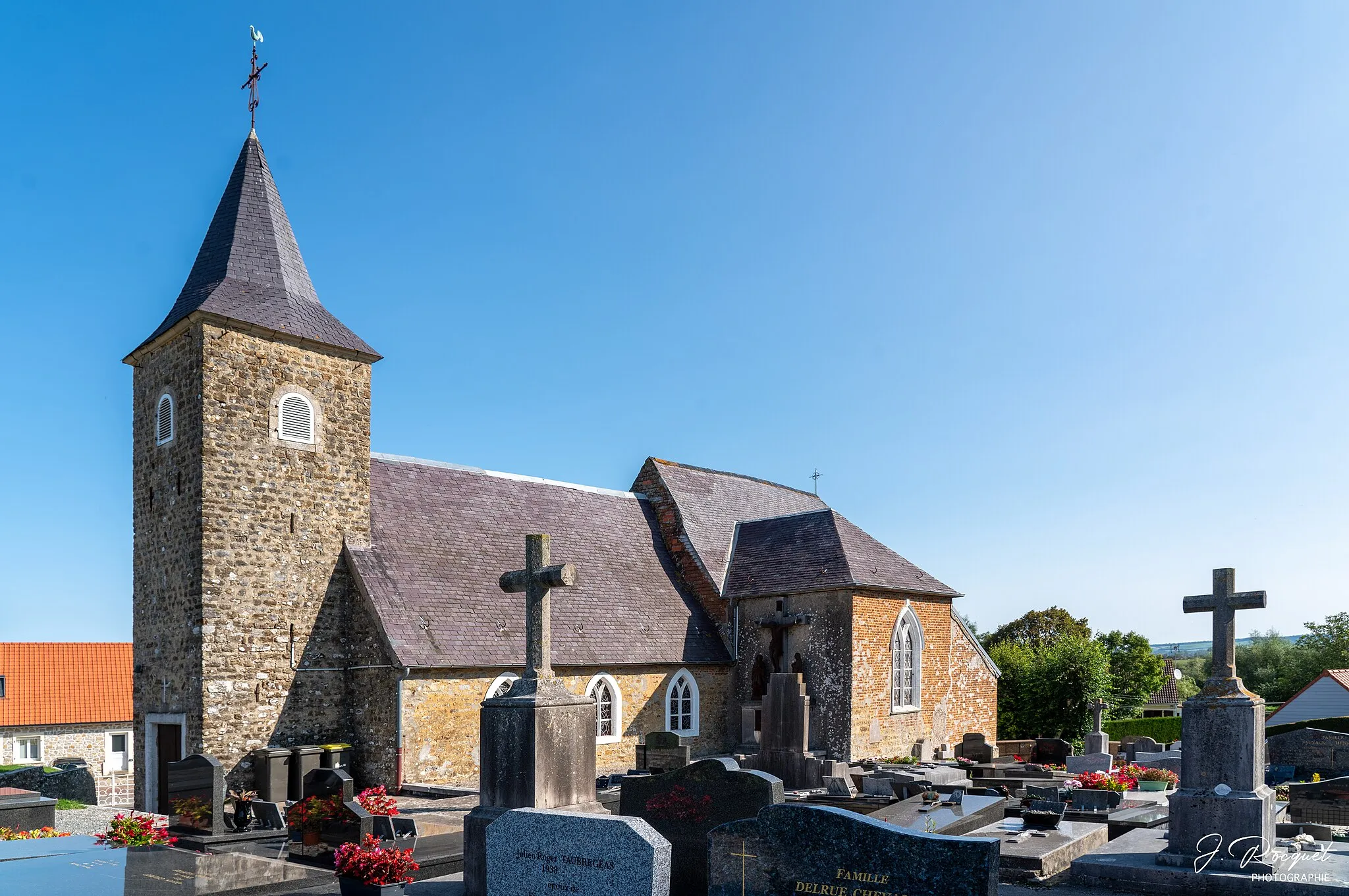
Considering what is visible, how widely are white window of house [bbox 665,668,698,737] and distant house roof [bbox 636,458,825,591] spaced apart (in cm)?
293

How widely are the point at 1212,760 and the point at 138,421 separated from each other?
65.8 feet

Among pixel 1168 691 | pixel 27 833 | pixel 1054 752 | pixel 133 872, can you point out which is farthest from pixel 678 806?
pixel 1168 691

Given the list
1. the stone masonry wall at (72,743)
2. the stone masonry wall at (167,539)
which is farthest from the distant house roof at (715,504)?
the stone masonry wall at (72,743)

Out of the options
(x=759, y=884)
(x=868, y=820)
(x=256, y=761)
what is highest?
(x=868, y=820)

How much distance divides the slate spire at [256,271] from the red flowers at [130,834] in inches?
423

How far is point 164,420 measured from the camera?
2044 cm

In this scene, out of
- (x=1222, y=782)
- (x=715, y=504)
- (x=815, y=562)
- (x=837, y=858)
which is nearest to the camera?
(x=837, y=858)

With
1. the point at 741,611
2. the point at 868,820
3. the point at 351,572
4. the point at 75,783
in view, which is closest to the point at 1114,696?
the point at 741,611

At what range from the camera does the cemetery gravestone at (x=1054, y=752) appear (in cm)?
2512

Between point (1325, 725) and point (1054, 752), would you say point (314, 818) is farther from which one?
point (1325, 725)

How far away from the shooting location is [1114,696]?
44.4 meters

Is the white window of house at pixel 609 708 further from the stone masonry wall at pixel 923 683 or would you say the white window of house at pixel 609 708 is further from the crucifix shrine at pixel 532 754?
the crucifix shrine at pixel 532 754

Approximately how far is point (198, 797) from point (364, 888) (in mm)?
5922

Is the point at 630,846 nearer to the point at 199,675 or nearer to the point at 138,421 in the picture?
the point at 199,675
